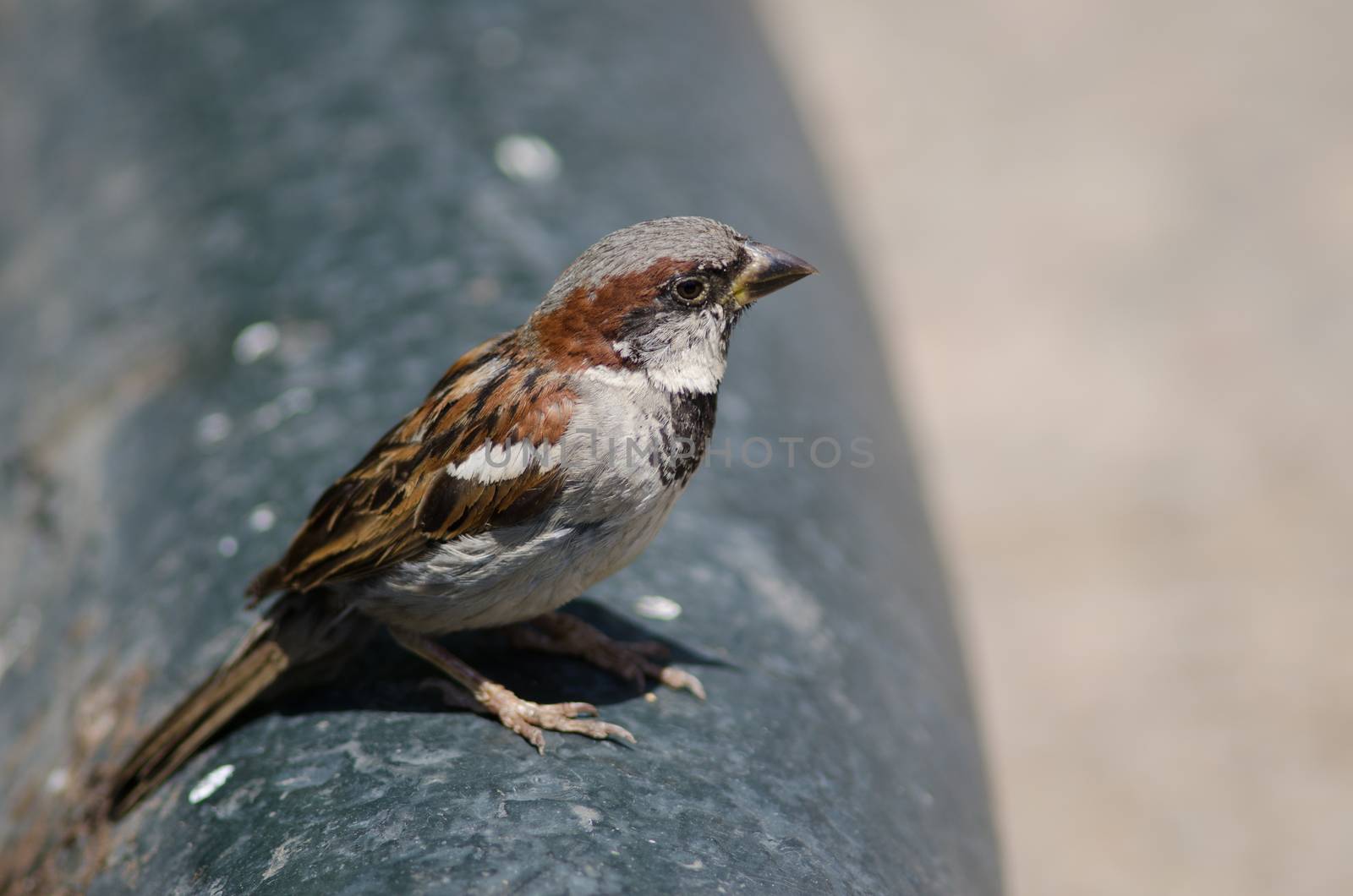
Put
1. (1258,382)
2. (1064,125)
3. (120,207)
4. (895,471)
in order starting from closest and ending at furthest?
1. (895,471)
2. (120,207)
3. (1258,382)
4. (1064,125)

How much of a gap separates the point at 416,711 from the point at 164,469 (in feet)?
3.14

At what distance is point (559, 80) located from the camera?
3.63 metres

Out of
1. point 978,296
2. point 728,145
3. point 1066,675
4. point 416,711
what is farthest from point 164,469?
point 978,296

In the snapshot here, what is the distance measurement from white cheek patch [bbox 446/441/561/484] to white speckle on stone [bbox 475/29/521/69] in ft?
5.25

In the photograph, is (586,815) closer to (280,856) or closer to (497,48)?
(280,856)

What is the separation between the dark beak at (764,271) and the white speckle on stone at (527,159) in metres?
0.83

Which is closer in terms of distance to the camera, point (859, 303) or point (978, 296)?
point (859, 303)

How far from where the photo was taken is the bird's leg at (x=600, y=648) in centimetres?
239

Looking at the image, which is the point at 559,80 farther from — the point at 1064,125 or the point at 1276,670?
the point at 1064,125

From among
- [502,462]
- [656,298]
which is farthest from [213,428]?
[656,298]

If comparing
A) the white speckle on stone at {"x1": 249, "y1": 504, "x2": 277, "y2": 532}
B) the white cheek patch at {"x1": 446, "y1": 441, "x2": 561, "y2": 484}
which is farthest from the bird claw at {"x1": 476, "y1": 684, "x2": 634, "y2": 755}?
the white speckle on stone at {"x1": 249, "y1": 504, "x2": 277, "y2": 532}

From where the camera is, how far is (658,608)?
2.56 metres

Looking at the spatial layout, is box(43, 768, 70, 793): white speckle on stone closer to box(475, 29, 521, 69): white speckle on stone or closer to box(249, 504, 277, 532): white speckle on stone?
box(249, 504, 277, 532): white speckle on stone

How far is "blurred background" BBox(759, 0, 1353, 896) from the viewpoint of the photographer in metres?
4.51
